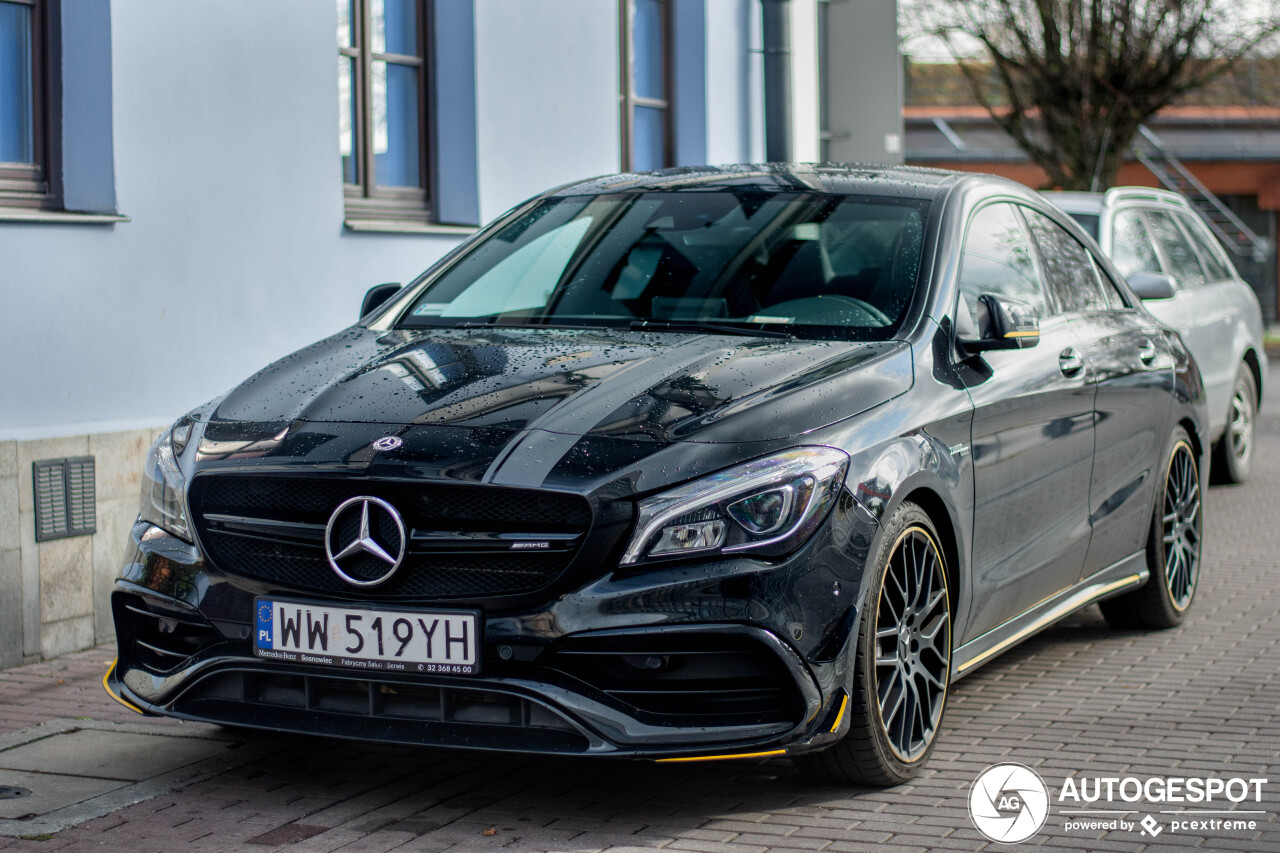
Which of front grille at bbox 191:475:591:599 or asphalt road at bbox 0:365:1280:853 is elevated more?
front grille at bbox 191:475:591:599

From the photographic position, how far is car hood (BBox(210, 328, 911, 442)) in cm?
417

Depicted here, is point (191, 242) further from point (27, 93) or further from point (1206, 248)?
point (1206, 248)

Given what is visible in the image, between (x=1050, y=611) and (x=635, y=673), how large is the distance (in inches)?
86.2

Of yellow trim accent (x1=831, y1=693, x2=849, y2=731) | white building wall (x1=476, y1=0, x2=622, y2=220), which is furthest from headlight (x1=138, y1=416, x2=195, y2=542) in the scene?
white building wall (x1=476, y1=0, x2=622, y2=220)

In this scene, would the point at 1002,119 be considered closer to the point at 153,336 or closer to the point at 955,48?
Result: the point at 955,48

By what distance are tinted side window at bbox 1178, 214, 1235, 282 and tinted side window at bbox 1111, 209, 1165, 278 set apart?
730 mm

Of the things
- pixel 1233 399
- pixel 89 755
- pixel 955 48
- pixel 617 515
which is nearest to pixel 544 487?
pixel 617 515

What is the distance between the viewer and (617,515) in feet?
12.8

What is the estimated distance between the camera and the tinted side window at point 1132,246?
34.8 feet

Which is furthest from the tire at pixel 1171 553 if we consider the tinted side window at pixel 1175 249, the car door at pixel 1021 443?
the tinted side window at pixel 1175 249

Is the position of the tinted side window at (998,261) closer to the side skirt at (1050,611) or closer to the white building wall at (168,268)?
the side skirt at (1050,611)

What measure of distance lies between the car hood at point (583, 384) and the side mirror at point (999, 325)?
1.27ft

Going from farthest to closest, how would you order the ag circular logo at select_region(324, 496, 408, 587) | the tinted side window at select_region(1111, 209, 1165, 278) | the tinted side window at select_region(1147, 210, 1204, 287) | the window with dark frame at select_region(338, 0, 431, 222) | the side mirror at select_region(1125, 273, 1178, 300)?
the tinted side window at select_region(1147, 210, 1204, 287)
the tinted side window at select_region(1111, 209, 1165, 278)
the window with dark frame at select_region(338, 0, 431, 222)
the side mirror at select_region(1125, 273, 1178, 300)
the ag circular logo at select_region(324, 496, 408, 587)

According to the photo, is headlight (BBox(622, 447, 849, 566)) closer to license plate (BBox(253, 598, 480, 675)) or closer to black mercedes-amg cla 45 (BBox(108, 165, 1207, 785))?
black mercedes-amg cla 45 (BBox(108, 165, 1207, 785))
